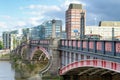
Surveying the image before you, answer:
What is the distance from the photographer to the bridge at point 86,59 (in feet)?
79.5

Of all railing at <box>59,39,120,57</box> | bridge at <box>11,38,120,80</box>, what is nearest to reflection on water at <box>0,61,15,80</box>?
bridge at <box>11,38,120,80</box>

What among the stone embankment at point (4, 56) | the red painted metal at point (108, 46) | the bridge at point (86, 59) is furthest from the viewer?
the stone embankment at point (4, 56)

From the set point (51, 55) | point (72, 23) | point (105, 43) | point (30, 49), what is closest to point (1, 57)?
point (72, 23)

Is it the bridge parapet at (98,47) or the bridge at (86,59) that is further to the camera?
the bridge at (86,59)

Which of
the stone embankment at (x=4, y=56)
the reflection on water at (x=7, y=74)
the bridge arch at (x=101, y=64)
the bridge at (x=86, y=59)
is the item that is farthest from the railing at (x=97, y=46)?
the stone embankment at (x=4, y=56)

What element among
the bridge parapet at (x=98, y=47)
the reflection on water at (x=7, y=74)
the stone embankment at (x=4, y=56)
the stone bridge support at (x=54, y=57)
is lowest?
the stone embankment at (x=4, y=56)

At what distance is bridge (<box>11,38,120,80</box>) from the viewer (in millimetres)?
24223

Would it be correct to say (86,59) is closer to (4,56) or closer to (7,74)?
(7,74)

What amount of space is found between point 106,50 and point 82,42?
7056mm

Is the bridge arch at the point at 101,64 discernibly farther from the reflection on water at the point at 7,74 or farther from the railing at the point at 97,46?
the reflection on water at the point at 7,74

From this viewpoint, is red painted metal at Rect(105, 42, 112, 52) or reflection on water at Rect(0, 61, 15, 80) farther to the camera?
reflection on water at Rect(0, 61, 15, 80)

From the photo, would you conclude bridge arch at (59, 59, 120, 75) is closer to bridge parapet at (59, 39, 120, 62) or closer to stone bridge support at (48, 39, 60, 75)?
bridge parapet at (59, 39, 120, 62)

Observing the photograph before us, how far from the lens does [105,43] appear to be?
25828mm

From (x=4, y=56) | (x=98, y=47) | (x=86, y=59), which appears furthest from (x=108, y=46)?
(x=4, y=56)
